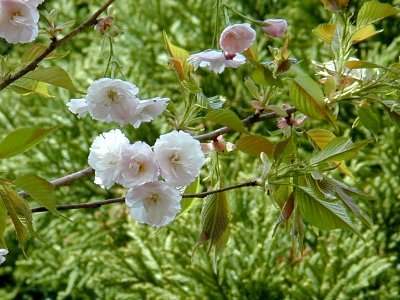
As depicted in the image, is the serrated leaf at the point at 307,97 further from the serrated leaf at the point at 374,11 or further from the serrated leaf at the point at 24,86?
the serrated leaf at the point at 24,86

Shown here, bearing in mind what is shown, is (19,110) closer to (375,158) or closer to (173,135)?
(375,158)

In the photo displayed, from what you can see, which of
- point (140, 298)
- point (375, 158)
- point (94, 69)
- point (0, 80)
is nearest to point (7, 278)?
point (94, 69)

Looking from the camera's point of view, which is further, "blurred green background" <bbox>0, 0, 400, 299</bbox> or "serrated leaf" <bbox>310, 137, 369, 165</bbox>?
"blurred green background" <bbox>0, 0, 400, 299</bbox>

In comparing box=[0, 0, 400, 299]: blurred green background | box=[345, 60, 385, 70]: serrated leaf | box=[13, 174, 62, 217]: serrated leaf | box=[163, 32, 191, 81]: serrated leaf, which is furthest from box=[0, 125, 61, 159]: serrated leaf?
box=[0, 0, 400, 299]: blurred green background

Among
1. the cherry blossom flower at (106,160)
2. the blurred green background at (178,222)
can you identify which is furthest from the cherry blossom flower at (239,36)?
→ the blurred green background at (178,222)

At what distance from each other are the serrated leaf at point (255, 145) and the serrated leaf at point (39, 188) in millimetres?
148

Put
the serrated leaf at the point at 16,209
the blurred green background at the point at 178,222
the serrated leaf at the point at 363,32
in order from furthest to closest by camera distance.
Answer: the blurred green background at the point at 178,222 → the serrated leaf at the point at 363,32 → the serrated leaf at the point at 16,209

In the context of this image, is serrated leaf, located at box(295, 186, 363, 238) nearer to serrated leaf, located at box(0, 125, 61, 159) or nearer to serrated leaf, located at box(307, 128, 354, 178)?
serrated leaf, located at box(307, 128, 354, 178)

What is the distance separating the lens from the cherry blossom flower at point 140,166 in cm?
69

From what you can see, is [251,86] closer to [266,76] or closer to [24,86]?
[266,76]

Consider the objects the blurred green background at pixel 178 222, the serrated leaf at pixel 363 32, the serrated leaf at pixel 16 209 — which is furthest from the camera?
the blurred green background at pixel 178 222

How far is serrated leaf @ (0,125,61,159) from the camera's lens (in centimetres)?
66

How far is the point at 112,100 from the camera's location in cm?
71

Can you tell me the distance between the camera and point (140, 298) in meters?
2.33
